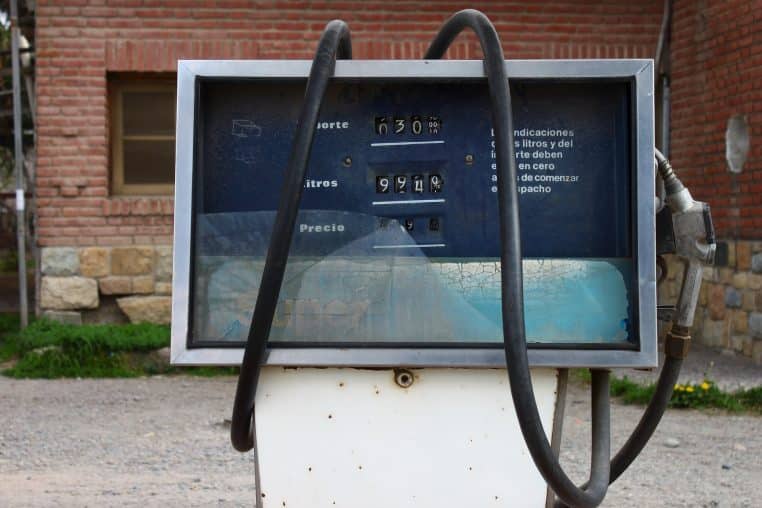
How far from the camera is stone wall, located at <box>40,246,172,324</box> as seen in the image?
9.70 metres

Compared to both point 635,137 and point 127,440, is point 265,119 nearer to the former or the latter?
point 635,137

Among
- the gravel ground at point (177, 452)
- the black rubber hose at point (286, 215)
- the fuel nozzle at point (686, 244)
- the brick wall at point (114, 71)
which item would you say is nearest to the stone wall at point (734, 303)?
the gravel ground at point (177, 452)

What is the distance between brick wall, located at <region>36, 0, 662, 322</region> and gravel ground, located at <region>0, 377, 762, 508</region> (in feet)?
4.45

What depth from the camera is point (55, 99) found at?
9.66 meters

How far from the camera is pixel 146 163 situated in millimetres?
10094

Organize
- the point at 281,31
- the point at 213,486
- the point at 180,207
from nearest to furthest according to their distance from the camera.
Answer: the point at 180,207
the point at 213,486
the point at 281,31

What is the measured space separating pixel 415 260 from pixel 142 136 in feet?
24.7

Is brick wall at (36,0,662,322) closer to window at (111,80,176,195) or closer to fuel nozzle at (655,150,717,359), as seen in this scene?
window at (111,80,176,195)

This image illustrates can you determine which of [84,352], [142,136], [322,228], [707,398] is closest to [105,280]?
[84,352]

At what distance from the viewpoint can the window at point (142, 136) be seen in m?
10.0

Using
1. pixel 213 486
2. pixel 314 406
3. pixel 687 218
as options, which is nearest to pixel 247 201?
pixel 314 406

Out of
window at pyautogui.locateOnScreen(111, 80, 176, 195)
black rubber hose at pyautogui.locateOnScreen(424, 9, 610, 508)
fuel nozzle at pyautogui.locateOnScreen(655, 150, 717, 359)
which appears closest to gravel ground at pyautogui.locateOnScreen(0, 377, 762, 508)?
window at pyautogui.locateOnScreen(111, 80, 176, 195)

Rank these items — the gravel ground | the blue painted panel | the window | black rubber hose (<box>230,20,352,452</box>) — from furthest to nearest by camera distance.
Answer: the window, the gravel ground, the blue painted panel, black rubber hose (<box>230,20,352,452</box>)

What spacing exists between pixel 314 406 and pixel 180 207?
619mm
